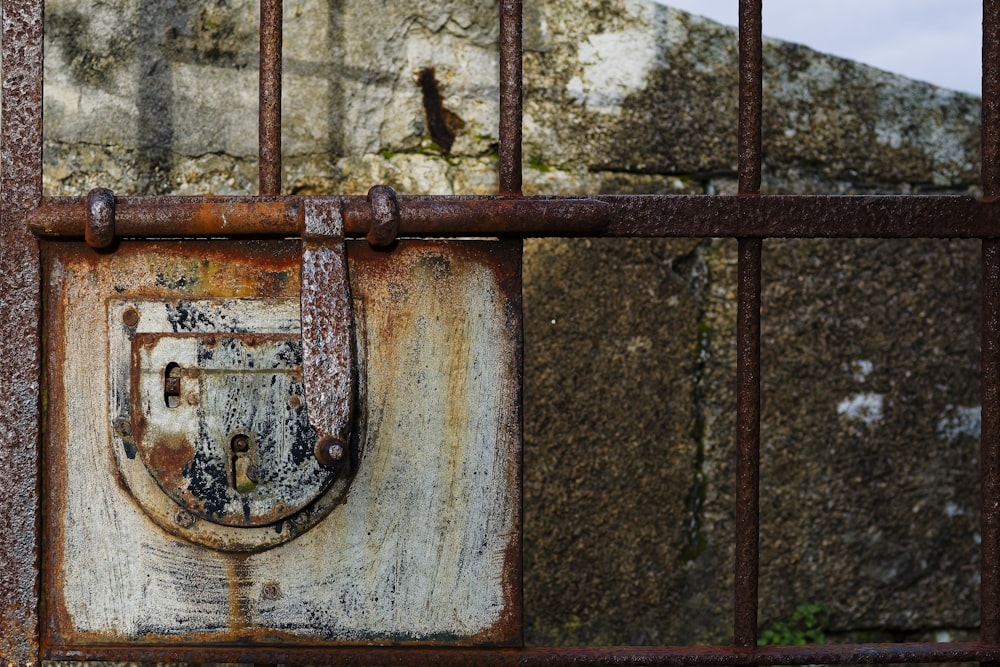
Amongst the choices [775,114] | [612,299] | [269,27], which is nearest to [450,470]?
[269,27]

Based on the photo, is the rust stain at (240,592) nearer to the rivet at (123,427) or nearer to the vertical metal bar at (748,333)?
the rivet at (123,427)

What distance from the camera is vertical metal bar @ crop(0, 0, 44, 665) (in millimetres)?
794

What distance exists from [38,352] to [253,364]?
7.1 inches

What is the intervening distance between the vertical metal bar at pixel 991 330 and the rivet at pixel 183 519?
68 centimetres

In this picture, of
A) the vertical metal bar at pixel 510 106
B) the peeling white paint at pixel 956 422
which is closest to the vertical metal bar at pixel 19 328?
the vertical metal bar at pixel 510 106

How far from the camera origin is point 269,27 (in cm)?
81

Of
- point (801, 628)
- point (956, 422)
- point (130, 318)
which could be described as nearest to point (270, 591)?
point (130, 318)

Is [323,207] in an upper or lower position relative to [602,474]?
upper

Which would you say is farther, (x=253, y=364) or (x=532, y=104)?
(x=532, y=104)

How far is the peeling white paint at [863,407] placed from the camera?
4.34 ft

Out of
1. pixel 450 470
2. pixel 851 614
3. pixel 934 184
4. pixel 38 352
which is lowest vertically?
pixel 851 614

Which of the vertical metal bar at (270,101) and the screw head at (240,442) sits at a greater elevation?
the vertical metal bar at (270,101)

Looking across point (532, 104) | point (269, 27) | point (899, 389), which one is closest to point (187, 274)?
point (269, 27)

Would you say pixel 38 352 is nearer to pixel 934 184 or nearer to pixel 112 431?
pixel 112 431
